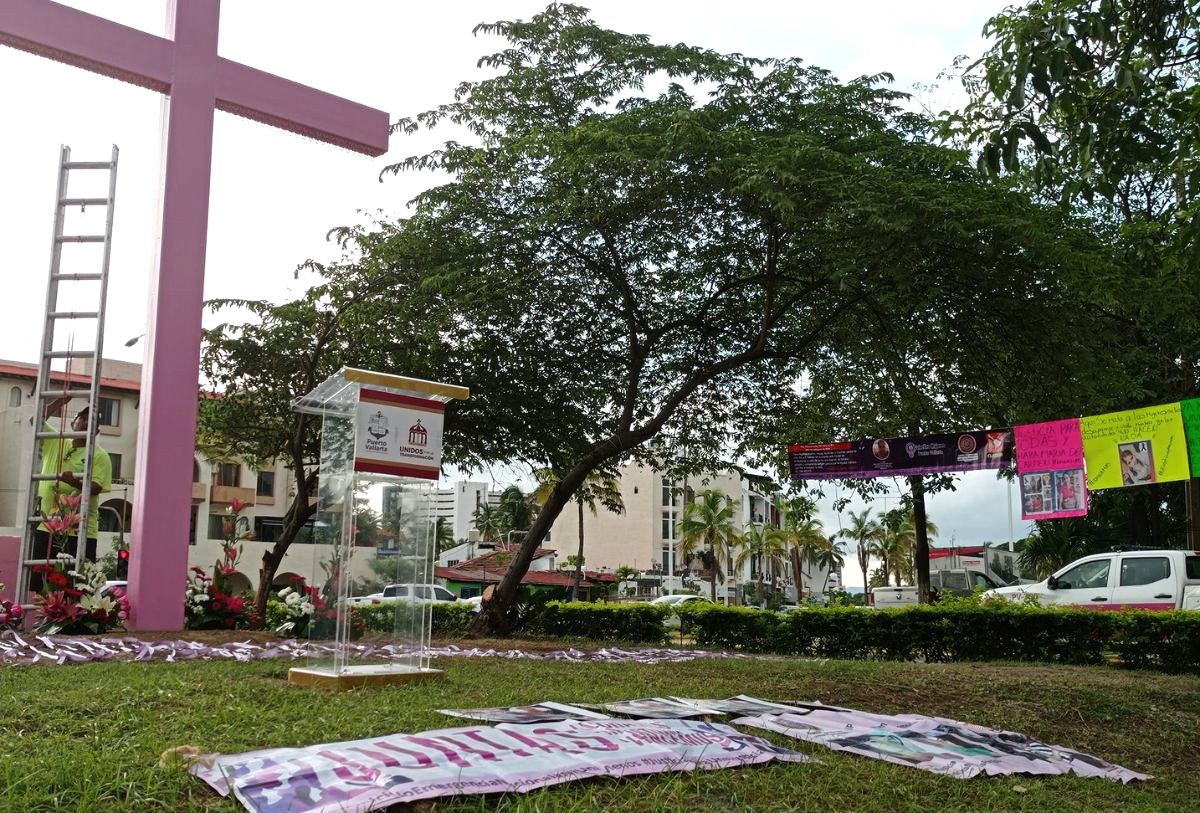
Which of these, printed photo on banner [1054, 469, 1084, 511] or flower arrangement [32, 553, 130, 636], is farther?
printed photo on banner [1054, 469, 1084, 511]

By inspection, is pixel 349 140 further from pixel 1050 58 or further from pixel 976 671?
pixel 976 671

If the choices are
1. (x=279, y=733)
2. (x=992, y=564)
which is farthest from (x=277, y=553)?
(x=992, y=564)

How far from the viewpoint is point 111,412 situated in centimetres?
3878

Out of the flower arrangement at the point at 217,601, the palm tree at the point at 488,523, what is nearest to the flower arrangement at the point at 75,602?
the flower arrangement at the point at 217,601

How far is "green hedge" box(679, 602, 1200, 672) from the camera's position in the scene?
13.9 m

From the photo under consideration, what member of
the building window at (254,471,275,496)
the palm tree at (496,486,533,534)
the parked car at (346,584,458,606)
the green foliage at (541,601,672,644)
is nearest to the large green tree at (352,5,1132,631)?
the green foliage at (541,601,672,644)

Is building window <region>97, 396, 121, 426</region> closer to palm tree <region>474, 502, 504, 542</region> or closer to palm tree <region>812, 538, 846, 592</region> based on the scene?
palm tree <region>474, 502, 504, 542</region>

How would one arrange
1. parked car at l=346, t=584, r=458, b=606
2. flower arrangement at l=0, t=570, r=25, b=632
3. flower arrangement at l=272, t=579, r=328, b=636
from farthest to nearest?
flower arrangement at l=272, t=579, r=328, b=636 → flower arrangement at l=0, t=570, r=25, b=632 → parked car at l=346, t=584, r=458, b=606

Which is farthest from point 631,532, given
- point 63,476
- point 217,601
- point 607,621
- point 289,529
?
point 63,476

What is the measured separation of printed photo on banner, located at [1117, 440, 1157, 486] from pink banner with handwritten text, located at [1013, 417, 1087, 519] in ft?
1.73

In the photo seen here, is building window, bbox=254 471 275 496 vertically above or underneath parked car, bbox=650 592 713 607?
above

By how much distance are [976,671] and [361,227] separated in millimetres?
10447

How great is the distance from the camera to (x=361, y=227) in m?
15.2

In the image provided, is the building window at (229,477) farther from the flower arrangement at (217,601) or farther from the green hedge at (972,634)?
the flower arrangement at (217,601)
